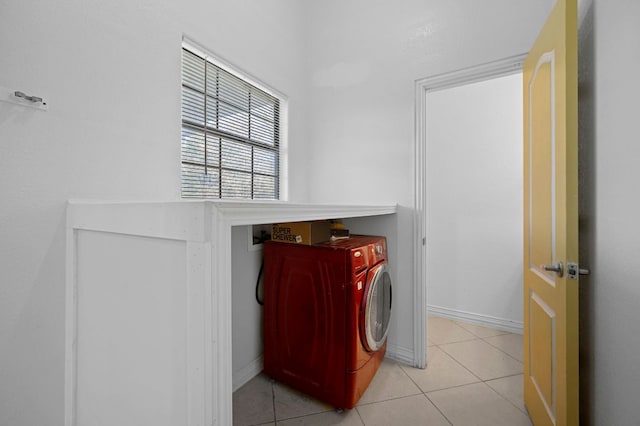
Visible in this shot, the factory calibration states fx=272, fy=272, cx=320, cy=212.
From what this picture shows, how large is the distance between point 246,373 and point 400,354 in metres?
1.12

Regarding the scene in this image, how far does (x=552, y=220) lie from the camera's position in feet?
3.86

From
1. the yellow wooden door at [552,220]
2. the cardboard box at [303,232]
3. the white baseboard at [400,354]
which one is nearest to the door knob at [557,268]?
the yellow wooden door at [552,220]

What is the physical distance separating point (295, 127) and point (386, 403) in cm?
213

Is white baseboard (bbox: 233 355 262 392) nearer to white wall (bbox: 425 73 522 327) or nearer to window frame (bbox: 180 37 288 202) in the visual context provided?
window frame (bbox: 180 37 288 202)

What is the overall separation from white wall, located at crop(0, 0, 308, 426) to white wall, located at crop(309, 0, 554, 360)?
1.26 metres

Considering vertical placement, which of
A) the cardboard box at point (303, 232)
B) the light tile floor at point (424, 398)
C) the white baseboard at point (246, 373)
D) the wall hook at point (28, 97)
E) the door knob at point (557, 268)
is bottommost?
the light tile floor at point (424, 398)

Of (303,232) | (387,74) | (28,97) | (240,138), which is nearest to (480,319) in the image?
(303,232)

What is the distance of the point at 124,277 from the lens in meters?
0.81

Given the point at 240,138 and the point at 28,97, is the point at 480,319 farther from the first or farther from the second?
the point at 28,97

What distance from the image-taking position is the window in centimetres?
163

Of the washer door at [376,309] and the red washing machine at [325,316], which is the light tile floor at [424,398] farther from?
the washer door at [376,309]

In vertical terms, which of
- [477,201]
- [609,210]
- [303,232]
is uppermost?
[477,201]

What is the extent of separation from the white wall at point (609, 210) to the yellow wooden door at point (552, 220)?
0.10m

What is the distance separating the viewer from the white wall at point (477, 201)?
101 inches
